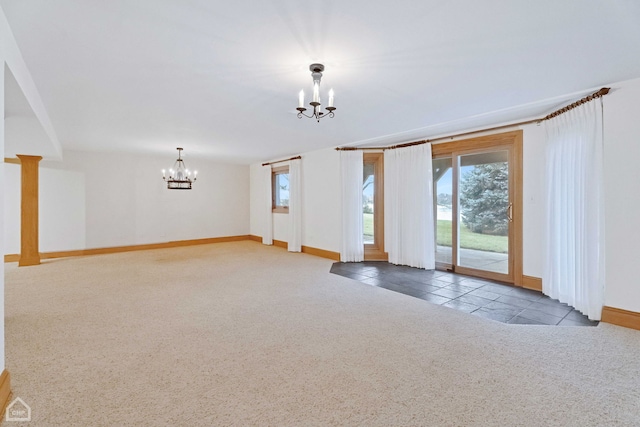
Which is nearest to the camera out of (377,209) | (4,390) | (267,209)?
(4,390)

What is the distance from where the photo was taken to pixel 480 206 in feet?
15.2

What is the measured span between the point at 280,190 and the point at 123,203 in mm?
3819

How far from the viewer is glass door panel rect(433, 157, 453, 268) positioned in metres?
5.06

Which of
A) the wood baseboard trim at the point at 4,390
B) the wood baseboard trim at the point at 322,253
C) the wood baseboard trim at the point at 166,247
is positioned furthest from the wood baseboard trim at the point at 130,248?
the wood baseboard trim at the point at 4,390

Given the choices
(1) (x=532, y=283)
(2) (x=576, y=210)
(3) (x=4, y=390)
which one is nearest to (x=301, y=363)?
(3) (x=4, y=390)

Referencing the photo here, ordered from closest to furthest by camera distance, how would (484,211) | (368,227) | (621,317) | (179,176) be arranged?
(621,317), (484,211), (368,227), (179,176)

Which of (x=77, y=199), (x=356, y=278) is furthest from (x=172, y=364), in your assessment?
(x=77, y=199)

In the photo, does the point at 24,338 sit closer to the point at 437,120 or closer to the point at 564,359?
the point at 564,359

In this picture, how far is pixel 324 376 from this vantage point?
2.04 m

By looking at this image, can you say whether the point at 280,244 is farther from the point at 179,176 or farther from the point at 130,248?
the point at 130,248

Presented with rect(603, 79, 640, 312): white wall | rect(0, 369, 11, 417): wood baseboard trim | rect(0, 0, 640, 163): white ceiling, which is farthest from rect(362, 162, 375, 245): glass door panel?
rect(0, 369, 11, 417): wood baseboard trim

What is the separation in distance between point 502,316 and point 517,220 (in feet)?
5.65

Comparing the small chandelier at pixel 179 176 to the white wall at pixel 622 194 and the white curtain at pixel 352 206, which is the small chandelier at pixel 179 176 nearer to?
the white curtain at pixel 352 206

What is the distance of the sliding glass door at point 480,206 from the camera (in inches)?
167
